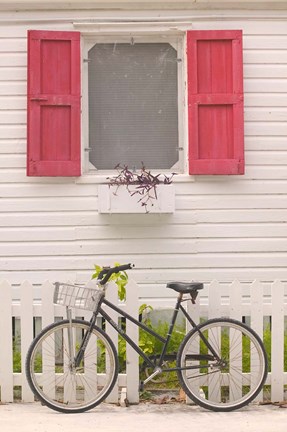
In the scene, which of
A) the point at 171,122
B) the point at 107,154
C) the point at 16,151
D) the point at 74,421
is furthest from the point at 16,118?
the point at 74,421

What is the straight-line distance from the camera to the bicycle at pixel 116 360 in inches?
241

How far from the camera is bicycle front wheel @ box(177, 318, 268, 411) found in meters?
6.16

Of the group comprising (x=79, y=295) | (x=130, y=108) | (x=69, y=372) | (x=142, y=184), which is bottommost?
(x=69, y=372)

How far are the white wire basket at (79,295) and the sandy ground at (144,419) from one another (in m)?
0.78

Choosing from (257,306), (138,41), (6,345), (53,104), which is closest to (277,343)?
(257,306)

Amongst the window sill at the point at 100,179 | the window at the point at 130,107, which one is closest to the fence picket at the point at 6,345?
the window sill at the point at 100,179

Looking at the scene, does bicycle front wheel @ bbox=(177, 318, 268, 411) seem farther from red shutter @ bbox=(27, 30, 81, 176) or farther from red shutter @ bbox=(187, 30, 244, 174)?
red shutter @ bbox=(27, 30, 81, 176)

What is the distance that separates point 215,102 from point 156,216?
125 cm

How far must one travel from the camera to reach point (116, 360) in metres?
6.13

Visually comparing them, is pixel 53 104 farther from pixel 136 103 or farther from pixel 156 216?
pixel 156 216

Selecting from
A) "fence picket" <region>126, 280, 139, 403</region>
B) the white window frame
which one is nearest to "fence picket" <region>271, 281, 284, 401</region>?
"fence picket" <region>126, 280, 139, 403</region>

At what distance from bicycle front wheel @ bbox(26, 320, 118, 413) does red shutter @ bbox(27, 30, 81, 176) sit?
2.03m

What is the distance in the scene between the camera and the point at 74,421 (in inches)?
228

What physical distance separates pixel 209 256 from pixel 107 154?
4.68ft
